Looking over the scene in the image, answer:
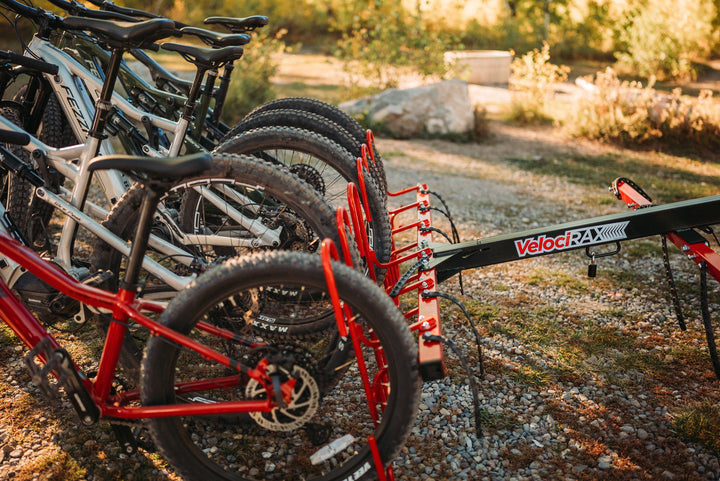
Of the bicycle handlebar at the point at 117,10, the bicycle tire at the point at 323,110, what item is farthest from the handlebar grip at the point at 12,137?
the bicycle handlebar at the point at 117,10

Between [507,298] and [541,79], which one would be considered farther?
[541,79]

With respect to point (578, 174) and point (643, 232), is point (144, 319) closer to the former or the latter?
point (643, 232)

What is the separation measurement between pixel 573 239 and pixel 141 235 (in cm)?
188

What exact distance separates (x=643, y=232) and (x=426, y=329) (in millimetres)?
1277

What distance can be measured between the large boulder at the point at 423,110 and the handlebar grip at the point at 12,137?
5.92m

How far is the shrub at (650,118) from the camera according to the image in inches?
285

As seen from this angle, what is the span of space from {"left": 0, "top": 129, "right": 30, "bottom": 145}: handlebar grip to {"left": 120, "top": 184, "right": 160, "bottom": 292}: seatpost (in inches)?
31.6

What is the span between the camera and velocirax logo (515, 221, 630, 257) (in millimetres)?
2650

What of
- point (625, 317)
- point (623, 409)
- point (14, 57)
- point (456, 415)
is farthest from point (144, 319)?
point (625, 317)

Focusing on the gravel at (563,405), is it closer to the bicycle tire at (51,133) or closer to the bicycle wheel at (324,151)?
the bicycle wheel at (324,151)

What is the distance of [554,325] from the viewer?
134 inches

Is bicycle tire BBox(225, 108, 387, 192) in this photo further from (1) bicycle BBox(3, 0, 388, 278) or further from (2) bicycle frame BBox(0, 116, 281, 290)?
(2) bicycle frame BBox(0, 116, 281, 290)

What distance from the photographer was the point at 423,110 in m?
7.95

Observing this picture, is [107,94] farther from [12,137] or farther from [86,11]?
[86,11]
